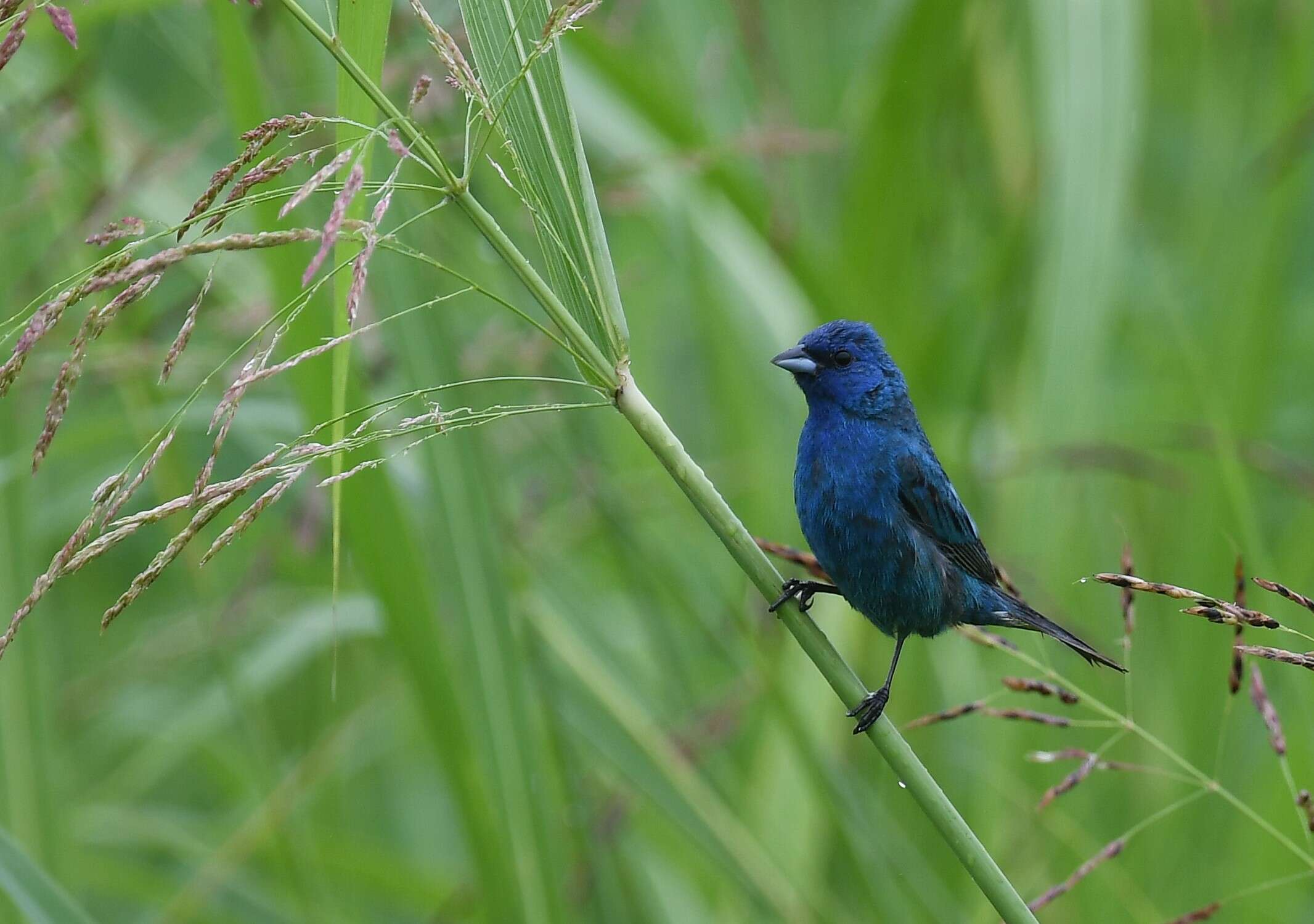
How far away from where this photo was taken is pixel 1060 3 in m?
2.96

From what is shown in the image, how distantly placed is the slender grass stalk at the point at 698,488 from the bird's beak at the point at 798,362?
39.8 inches

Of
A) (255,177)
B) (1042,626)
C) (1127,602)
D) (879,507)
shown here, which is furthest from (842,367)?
(255,177)

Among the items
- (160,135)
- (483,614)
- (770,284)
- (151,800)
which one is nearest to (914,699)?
(770,284)

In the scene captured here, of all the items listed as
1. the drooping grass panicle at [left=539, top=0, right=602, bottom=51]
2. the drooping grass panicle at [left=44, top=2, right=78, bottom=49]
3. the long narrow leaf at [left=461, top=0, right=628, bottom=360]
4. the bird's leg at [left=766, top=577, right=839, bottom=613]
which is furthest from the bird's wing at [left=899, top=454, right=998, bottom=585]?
the drooping grass panicle at [left=44, top=2, right=78, bottom=49]

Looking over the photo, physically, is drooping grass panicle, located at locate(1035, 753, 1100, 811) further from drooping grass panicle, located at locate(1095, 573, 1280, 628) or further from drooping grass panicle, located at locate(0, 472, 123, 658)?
drooping grass panicle, located at locate(0, 472, 123, 658)

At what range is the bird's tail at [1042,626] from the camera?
6.39ft

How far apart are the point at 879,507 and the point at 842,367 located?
0.91 ft

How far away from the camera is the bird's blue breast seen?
226 centimetres

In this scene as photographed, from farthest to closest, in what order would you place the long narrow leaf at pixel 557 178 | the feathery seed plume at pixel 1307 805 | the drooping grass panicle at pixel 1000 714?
1. the drooping grass panicle at pixel 1000 714
2. the feathery seed plume at pixel 1307 805
3. the long narrow leaf at pixel 557 178

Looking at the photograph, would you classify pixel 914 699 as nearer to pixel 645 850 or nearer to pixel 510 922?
pixel 645 850

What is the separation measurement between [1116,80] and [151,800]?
3.87 metres

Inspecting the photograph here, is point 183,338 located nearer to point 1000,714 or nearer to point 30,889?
point 30,889

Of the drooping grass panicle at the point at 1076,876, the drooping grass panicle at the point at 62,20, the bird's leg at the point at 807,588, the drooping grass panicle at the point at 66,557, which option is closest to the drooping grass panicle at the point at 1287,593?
the drooping grass panicle at the point at 1076,876

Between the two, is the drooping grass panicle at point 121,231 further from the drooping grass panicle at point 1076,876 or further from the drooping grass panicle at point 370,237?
the drooping grass panicle at point 1076,876
